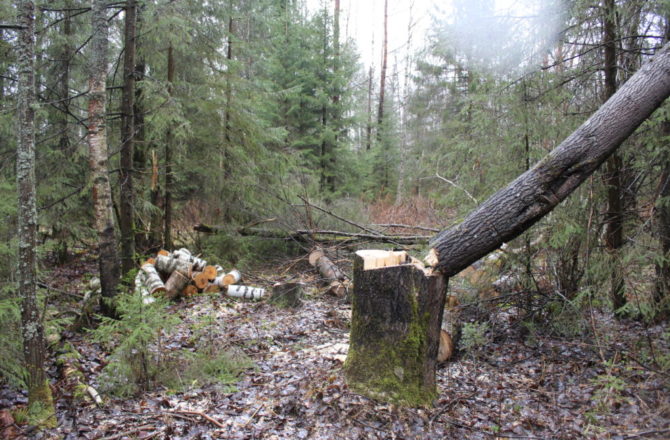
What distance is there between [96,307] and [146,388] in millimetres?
3377

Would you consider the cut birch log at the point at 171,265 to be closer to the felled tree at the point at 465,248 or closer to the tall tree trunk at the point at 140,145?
the tall tree trunk at the point at 140,145

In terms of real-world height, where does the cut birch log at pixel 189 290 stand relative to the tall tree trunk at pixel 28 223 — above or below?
below

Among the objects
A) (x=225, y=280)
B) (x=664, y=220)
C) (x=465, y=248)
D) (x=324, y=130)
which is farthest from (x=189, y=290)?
(x=324, y=130)

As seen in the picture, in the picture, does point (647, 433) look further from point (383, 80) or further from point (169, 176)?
point (383, 80)

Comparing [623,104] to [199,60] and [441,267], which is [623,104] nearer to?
[441,267]

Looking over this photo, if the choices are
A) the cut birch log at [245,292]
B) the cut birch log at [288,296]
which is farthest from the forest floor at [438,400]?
the cut birch log at [245,292]

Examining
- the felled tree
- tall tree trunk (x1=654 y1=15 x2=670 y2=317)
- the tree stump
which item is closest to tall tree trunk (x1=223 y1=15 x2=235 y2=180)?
the tree stump

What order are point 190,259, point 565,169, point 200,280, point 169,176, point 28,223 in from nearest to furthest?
1. point 28,223
2. point 565,169
3. point 200,280
4. point 190,259
5. point 169,176

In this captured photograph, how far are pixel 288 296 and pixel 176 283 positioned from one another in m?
2.26

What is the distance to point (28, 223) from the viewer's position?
10.8 ft

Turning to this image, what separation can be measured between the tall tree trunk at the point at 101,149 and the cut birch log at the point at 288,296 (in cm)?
254

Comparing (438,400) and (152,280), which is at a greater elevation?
(152,280)

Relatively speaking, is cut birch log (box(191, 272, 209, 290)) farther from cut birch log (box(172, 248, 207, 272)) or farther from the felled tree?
the felled tree

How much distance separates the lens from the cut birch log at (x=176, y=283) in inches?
292
